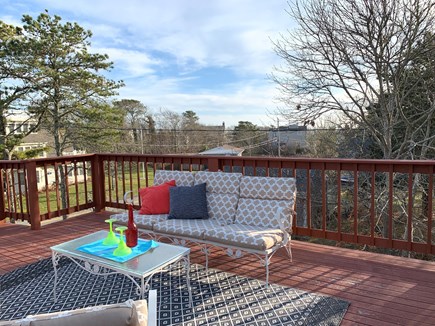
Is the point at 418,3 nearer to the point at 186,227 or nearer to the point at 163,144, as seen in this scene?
the point at 186,227

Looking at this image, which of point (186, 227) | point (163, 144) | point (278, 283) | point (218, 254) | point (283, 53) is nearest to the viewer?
point (278, 283)

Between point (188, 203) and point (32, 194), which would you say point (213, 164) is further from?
point (32, 194)

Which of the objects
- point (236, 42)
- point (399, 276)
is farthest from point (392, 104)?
point (399, 276)

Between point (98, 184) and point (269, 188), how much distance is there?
321 cm

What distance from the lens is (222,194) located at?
12.2 feet

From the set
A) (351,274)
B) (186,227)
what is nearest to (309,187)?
(351,274)

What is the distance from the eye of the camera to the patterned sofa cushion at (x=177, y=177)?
3.95m

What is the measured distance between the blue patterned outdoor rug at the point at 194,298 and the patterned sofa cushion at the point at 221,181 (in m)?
0.92

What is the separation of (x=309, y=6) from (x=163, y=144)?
9.11 m

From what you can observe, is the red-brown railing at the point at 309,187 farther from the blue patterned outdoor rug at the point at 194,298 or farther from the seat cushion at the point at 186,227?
the blue patterned outdoor rug at the point at 194,298

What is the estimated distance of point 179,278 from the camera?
298 centimetres

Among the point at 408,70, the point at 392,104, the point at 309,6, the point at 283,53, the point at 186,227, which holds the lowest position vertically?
the point at 186,227

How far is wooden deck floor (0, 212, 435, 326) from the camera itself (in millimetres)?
2332

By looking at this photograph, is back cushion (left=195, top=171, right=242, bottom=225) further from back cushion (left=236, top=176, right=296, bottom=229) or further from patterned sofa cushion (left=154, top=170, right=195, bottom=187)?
patterned sofa cushion (left=154, top=170, right=195, bottom=187)
